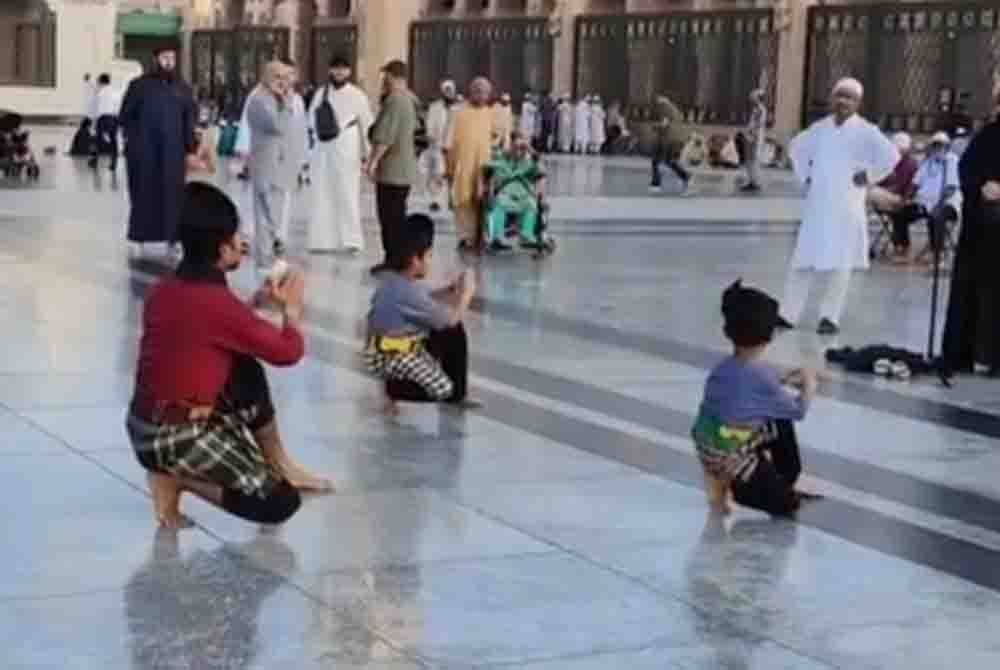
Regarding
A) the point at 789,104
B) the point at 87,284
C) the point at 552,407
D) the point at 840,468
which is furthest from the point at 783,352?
the point at 789,104

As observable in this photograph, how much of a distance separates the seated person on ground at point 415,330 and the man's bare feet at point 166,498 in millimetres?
2406

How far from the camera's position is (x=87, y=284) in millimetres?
13812

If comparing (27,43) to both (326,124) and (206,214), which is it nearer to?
(326,124)

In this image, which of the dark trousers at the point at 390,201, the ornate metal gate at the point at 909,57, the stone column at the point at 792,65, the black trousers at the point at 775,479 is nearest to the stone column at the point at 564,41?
the stone column at the point at 792,65

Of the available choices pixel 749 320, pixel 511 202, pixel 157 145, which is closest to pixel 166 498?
pixel 749 320

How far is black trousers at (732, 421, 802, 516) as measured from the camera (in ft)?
23.6

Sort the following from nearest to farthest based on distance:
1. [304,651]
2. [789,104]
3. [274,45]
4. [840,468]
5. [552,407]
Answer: [304,651], [840,468], [552,407], [789,104], [274,45]

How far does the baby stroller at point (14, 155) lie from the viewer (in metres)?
27.5

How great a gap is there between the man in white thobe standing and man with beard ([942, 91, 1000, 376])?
4.40 feet

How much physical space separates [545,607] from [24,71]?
49.1 meters

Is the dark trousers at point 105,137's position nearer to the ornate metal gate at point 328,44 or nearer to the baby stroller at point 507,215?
the baby stroller at point 507,215

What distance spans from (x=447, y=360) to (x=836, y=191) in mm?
4301

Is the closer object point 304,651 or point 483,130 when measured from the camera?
point 304,651

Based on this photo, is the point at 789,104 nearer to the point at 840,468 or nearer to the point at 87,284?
the point at 87,284
